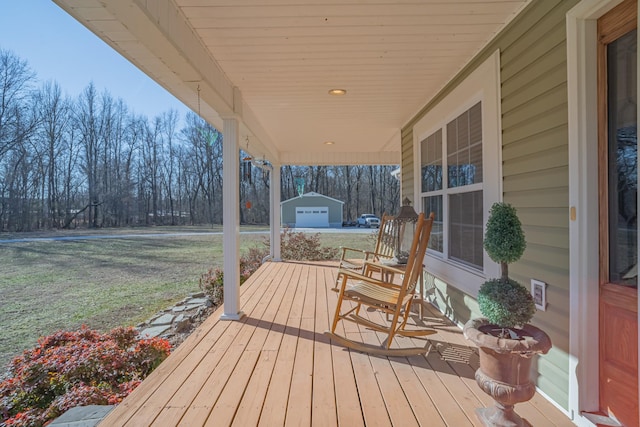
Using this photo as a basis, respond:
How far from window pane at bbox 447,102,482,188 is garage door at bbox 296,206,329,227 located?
19.2m

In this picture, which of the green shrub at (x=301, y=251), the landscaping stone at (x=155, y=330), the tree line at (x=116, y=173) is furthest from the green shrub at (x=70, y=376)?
the tree line at (x=116, y=173)

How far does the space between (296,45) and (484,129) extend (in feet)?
5.14

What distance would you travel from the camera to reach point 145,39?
6.11ft

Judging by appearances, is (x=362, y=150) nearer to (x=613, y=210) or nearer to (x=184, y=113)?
(x=613, y=210)

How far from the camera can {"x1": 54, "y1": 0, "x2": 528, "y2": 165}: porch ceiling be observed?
1.93 m

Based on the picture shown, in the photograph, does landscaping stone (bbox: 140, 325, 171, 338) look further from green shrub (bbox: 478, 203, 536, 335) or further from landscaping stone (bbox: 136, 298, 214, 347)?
green shrub (bbox: 478, 203, 536, 335)

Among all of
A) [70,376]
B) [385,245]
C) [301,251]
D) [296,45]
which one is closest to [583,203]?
[296,45]

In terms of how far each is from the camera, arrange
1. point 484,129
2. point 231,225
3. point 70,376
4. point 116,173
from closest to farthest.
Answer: point 70,376 < point 484,129 < point 231,225 < point 116,173

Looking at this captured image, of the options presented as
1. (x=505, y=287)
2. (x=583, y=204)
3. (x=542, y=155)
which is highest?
(x=542, y=155)

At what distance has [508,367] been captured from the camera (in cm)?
147

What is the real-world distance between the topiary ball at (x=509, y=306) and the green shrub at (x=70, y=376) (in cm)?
227

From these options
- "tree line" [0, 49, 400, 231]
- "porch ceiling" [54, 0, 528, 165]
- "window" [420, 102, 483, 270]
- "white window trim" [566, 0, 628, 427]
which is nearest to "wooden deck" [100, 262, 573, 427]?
"white window trim" [566, 0, 628, 427]

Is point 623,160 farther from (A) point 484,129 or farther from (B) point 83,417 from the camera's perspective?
(B) point 83,417

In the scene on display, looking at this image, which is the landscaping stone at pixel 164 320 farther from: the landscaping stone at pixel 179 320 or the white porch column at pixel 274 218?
the white porch column at pixel 274 218
